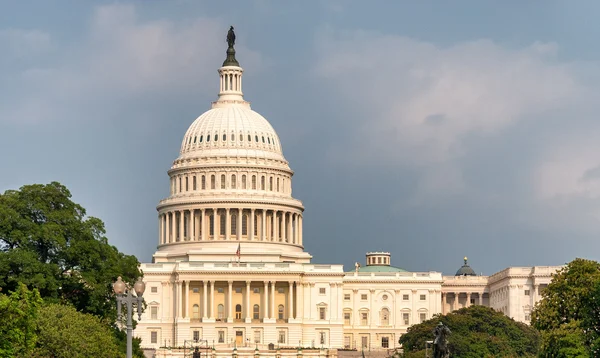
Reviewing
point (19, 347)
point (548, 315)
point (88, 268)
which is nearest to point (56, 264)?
point (88, 268)

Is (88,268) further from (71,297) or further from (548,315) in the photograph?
(548,315)

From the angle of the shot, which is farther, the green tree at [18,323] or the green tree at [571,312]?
the green tree at [571,312]

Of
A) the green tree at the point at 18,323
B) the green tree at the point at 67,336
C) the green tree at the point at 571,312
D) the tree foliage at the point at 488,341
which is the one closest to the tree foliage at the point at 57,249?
the green tree at the point at 67,336

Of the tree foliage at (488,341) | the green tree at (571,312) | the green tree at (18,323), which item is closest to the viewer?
the green tree at (18,323)

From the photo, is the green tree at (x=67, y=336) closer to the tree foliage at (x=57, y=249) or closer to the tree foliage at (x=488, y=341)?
the tree foliage at (x=57, y=249)

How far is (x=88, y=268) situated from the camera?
477 feet

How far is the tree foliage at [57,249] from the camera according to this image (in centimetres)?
13888

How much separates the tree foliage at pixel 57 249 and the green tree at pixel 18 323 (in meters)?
22.5

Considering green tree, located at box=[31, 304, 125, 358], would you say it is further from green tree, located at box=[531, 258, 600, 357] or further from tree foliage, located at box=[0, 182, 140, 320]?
green tree, located at box=[531, 258, 600, 357]

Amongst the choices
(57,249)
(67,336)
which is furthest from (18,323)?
(57,249)

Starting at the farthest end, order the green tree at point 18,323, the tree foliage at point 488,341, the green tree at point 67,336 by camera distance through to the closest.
Result: the tree foliage at point 488,341
the green tree at point 67,336
the green tree at point 18,323

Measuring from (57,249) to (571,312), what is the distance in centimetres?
4066

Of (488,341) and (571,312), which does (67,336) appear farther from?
(488,341)

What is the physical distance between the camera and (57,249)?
472 ft
